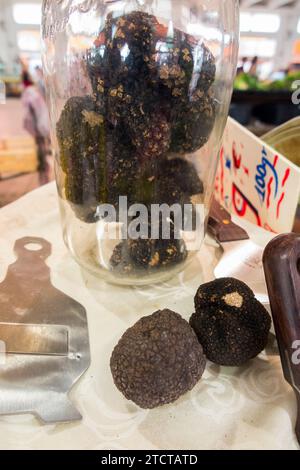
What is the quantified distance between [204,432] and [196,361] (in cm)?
6

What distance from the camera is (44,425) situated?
1.12 feet

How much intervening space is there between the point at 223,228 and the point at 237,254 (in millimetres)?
59

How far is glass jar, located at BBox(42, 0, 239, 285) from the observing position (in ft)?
1.33

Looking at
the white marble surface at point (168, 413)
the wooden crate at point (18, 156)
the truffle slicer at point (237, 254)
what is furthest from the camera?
the wooden crate at point (18, 156)

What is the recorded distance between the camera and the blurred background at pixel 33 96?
1469 mm

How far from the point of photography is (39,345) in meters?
0.41

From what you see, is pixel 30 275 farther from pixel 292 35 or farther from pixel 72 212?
pixel 292 35

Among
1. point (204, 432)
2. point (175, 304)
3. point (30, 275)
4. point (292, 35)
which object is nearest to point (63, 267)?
point (30, 275)

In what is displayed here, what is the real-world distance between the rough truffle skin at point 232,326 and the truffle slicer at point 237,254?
9 centimetres

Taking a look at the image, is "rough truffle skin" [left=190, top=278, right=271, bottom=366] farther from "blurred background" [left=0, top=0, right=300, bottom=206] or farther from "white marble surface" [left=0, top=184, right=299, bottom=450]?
"blurred background" [left=0, top=0, right=300, bottom=206]

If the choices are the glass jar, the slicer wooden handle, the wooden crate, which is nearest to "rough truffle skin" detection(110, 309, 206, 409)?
the glass jar

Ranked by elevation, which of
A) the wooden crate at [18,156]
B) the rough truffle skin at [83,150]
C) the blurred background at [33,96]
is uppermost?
the rough truffle skin at [83,150]

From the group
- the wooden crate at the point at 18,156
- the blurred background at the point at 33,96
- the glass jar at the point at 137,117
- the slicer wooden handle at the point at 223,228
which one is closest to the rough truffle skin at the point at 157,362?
the glass jar at the point at 137,117

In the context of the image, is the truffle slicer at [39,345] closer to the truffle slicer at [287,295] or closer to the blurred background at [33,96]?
the truffle slicer at [287,295]
